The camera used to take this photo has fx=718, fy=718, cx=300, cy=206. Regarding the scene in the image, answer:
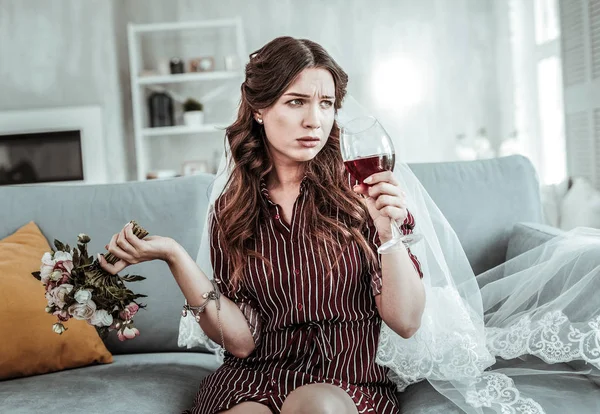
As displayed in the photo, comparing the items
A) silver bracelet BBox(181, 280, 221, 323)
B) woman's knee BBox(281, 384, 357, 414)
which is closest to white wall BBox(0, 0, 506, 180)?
silver bracelet BBox(181, 280, 221, 323)

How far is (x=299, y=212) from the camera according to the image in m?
1.80

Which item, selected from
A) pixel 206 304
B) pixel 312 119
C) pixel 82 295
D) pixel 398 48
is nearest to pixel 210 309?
pixel 206 304

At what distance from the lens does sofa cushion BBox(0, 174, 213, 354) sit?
2.22m

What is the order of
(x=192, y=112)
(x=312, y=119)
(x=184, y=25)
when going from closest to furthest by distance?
(x=312, y=119), (x=184, y=25), (x=192, y=112)

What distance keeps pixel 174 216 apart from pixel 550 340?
1.20 m

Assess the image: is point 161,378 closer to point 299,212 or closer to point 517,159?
point 299,212

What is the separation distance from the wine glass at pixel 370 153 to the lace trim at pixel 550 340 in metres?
0.50

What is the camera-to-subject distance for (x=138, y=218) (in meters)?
2.28

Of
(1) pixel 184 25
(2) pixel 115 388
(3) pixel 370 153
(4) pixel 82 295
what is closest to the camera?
(3) pixel 370 153

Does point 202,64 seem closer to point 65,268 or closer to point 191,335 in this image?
point 191,335

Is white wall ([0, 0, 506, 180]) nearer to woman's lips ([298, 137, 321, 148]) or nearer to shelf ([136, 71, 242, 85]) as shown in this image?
shelf ([136, 71, 242, 85])

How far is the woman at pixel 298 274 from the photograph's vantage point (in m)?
1.65

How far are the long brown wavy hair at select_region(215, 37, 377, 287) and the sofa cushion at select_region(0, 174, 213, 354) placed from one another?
1.27ft

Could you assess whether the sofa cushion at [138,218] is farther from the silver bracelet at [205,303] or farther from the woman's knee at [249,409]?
the woman's knee at [249,409]
